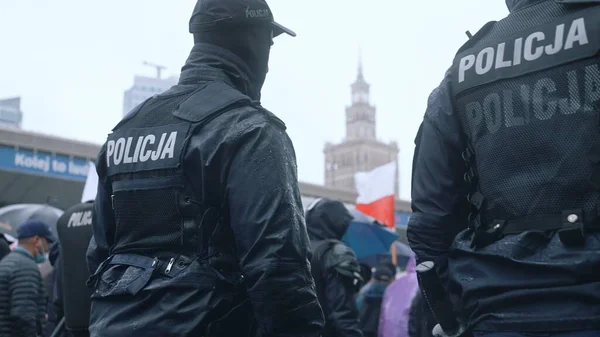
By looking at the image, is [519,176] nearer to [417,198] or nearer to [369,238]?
[417,198]

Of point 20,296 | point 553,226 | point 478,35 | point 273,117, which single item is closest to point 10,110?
point 20,296

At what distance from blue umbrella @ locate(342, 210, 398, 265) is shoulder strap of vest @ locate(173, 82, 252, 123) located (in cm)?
892

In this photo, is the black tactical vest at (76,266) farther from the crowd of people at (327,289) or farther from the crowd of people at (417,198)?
the crowd of people at (417,198)

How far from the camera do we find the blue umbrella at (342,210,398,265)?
11.8 meters

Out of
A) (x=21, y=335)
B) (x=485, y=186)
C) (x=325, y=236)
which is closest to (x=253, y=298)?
(x=485, y=186)

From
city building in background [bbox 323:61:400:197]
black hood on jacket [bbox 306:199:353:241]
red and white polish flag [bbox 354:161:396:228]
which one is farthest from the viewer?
city building in background [bbox 323:61:400:197]

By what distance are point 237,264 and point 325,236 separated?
332 cm

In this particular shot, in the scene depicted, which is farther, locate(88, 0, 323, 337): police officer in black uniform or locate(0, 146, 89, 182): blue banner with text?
locate(0, 146, 89, 182): blue banner with text

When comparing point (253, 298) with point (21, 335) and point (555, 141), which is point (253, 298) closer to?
point (555, 141)

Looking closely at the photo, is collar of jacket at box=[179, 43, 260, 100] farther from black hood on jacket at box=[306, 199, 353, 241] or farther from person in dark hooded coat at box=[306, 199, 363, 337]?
black hood on jacket at box=[306, 199, 353, 241]

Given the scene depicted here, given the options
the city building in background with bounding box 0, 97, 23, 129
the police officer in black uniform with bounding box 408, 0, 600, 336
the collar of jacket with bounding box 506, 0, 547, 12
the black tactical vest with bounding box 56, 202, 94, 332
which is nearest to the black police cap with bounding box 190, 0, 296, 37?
the police officer in black uniform with bounding box 408, 0, 600, 336

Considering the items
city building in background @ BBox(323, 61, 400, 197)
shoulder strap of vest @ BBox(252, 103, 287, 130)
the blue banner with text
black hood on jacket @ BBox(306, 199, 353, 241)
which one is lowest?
city building in background @ BBox(323, 61, 400, 197)

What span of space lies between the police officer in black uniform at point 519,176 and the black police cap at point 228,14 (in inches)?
33.5

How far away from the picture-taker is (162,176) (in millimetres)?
2725
